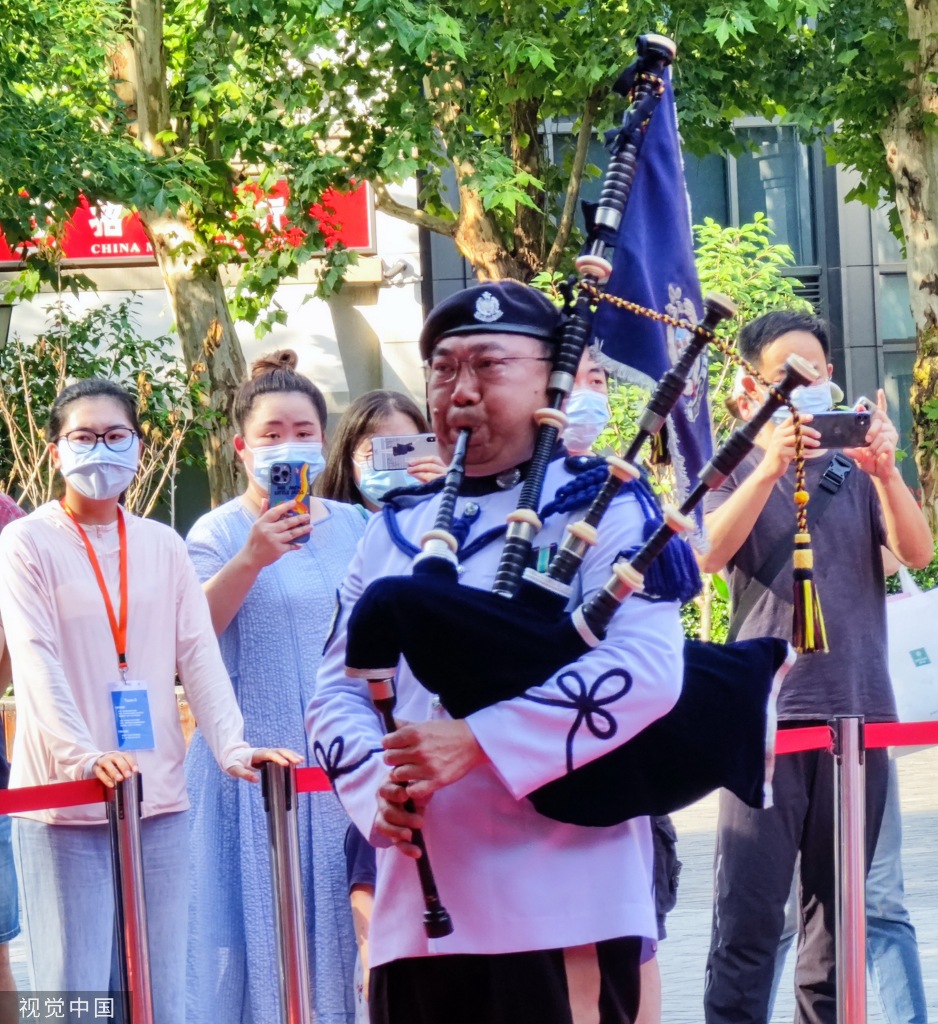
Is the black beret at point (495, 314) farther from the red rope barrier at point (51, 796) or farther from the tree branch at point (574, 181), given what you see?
the tree branch at point (574, 181)

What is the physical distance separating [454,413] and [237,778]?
6.13 feet

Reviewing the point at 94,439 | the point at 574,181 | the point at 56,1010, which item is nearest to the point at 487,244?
the point at 574,181

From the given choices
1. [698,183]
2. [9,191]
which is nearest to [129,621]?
[9,191]

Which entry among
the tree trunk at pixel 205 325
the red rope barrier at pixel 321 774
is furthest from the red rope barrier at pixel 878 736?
the tree trunk at pixel 205 325

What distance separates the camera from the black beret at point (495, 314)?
2896 mm

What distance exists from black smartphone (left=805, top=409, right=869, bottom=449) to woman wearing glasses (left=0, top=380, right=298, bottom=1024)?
1723 millimetres

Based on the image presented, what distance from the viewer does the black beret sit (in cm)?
290

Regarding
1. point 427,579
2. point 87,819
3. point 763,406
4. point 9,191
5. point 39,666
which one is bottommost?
point 87,819

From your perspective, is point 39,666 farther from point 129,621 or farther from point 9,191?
point 9,191

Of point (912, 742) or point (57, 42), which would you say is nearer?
point (912, 742)

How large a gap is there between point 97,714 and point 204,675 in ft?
0.99

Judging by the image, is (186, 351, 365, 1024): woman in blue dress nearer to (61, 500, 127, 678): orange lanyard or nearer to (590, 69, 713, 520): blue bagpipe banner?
(61, 500, 127, 678): orange lanyard

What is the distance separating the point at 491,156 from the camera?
43.3 feet

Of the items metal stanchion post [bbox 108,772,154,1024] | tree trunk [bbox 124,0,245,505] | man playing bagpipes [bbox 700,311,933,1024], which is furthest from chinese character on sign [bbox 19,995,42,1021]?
tree trunk [bbox 124,0,245,505]
